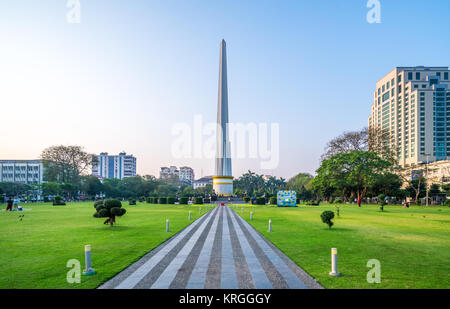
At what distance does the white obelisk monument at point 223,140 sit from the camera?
95.9 metres

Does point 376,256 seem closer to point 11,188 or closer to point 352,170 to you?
point 352,170

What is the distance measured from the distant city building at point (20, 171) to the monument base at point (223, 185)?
9564cm

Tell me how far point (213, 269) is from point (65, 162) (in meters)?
101

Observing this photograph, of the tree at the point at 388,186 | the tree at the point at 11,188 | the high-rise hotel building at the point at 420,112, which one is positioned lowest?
the tree at the point at 11,188

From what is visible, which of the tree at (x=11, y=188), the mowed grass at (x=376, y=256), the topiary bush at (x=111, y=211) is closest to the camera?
the mowed grass at (x=376, y=256)

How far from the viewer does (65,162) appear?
96.5m

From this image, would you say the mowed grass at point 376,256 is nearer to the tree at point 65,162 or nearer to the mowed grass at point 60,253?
the mowed grass at point 60,253

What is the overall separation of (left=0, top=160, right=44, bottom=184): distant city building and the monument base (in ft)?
314

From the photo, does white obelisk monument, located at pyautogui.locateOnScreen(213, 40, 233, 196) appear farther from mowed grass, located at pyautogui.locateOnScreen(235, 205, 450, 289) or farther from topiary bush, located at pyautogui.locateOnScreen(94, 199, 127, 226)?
mowed grass, located at pyautogui.locateOnScreen(235, 205, 450, 289)

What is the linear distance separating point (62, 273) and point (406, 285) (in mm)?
11540

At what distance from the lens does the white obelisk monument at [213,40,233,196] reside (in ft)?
315

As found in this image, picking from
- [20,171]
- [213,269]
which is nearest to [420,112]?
[213,269]

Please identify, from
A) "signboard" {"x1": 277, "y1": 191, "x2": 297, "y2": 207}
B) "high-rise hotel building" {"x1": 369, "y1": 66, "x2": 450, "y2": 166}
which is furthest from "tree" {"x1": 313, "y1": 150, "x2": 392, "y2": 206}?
"high-rise hotel building" {"x1": 369, "y1": 66, "x2": 450, "y2": 166}

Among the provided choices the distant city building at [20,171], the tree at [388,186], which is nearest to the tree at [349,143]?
the tree at [388,186]
